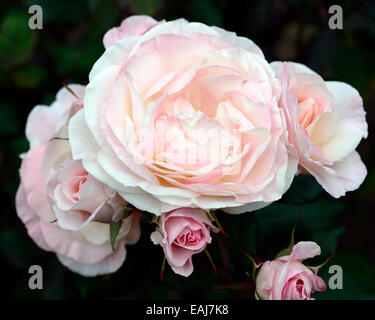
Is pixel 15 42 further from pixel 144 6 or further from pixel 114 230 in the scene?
pixel 114 230

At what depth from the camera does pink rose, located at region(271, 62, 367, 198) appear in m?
0.69

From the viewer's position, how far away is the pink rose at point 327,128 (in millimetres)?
→ 693

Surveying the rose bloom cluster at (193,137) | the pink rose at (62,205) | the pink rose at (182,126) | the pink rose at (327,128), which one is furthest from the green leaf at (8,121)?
the pink rose at (327,128)

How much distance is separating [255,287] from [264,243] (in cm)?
27

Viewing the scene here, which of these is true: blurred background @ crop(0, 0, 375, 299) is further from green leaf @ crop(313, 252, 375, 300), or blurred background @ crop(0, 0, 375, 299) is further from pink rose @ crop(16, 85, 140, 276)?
pink rose @ crop(16, 85, 140, 276)

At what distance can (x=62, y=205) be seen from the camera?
70 cm

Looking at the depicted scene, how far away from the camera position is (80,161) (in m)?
0.71

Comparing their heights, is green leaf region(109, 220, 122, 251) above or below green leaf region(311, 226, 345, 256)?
above

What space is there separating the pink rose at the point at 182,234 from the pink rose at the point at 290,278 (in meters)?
0.11

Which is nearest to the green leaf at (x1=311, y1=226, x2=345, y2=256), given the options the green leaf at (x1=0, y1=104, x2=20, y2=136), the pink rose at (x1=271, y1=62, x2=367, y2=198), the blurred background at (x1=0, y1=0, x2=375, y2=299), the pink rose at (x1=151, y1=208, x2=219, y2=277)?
the blurred background at (x1=0, y1=0, x2=375, y2=299)

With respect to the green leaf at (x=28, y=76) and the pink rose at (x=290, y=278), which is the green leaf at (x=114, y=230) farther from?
the green leaf at (x=28, y=76)

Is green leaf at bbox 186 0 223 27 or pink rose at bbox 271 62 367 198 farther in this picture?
green leaf at bbox 186 0 223 27
